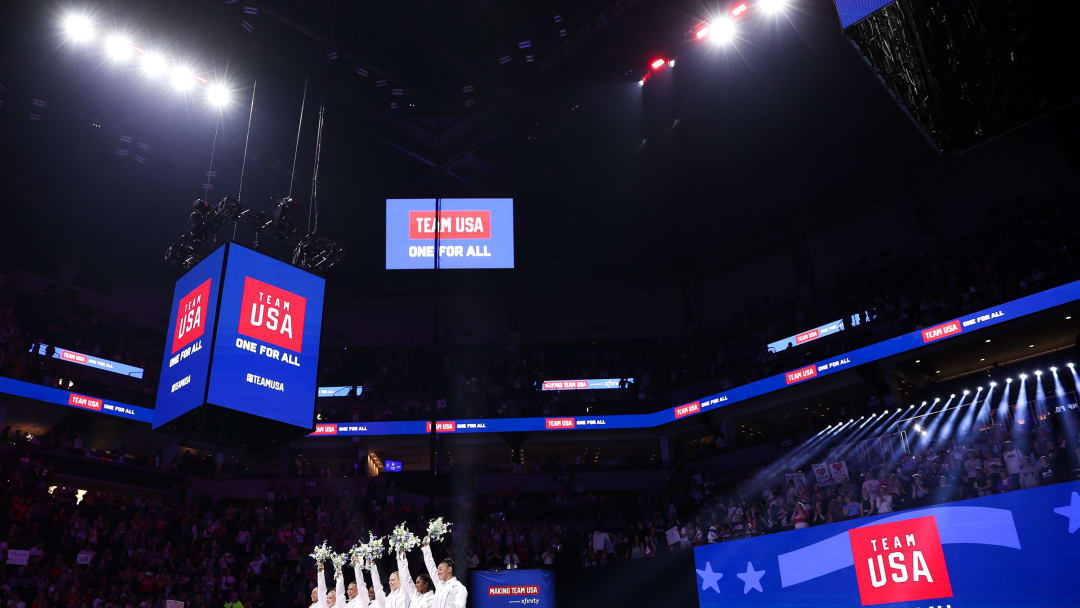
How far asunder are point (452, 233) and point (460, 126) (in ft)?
10.5

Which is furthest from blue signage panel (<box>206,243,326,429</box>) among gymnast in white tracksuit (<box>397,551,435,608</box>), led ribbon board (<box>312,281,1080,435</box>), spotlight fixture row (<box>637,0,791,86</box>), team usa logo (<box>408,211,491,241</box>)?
led ribbon board (<box>312,281,1080,435</box>)

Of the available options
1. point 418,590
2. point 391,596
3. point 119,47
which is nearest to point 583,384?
point 119,47

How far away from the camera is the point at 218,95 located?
18594 millimetres

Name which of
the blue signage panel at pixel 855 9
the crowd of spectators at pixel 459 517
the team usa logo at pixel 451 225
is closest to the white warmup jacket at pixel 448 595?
the crowd of spectators at pixel 459 517

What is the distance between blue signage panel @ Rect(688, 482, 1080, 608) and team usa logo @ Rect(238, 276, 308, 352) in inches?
376

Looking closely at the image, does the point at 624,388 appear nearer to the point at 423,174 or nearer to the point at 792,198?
the point at 792,198

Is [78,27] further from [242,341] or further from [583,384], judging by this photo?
[583,384]

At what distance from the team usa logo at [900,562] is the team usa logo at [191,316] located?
10.9 metres

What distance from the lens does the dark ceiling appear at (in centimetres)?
1734

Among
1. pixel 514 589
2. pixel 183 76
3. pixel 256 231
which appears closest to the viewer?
pixel 256 231

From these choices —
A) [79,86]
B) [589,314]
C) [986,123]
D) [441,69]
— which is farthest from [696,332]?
[986,123]

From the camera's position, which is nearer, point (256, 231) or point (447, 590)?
point (447, 590)

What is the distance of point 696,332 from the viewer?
32.6 metres

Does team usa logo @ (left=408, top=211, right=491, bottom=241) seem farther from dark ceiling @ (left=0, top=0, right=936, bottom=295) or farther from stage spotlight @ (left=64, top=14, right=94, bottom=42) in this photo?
stage spotlight @ (left=64, top=14, right=94, bottom=42)
